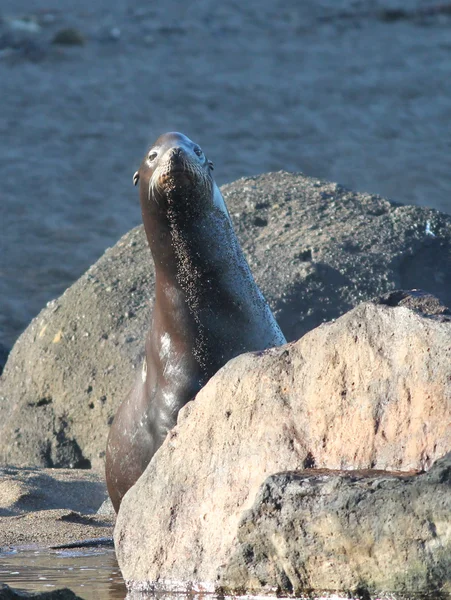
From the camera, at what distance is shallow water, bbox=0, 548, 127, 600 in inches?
189

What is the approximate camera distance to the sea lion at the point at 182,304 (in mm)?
6590

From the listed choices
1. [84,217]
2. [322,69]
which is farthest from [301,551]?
[322,69]

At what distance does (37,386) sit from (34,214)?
31.1 feet

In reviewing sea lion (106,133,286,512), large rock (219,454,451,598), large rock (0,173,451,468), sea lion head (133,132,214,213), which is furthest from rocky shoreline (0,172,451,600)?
large rock (0,173,451,468)

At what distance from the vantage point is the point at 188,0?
2595 cm

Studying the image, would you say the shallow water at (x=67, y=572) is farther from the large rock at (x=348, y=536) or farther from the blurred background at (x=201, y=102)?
the blurred background at (x=201, y=102)

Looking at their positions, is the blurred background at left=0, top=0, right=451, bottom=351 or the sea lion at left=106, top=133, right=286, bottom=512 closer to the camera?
the sea lion at left=106, top=133, right=286, bottom=512

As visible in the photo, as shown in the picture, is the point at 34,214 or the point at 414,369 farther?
the point at 34,214

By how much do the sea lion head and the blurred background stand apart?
9839 millimetres

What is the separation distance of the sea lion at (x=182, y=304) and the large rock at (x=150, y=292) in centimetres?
226

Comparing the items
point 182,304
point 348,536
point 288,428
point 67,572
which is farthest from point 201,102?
point 348,536

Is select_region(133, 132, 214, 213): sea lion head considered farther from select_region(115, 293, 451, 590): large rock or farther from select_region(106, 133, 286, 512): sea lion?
select_region(115, 293, 451, 590): large rock

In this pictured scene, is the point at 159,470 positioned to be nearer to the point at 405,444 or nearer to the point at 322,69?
the point at 405,444

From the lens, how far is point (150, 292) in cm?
986
